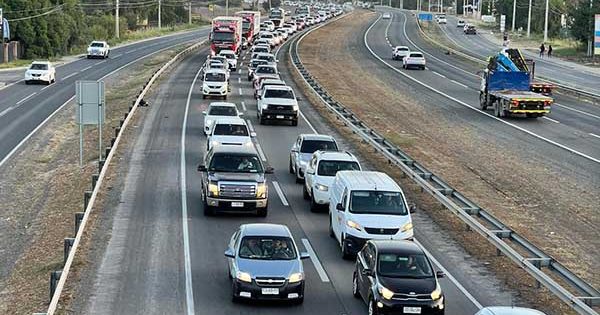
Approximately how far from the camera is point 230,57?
266 feet

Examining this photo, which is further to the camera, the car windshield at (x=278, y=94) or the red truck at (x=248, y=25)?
the red truck at (x=248, y=25)

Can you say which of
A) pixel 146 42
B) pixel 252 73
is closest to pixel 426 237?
pixel 252 73

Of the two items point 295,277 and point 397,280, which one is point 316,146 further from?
point 397,280

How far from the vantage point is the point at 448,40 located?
138m

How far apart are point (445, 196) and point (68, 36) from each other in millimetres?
90699

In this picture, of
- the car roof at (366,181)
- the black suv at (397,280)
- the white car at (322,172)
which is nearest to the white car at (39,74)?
the white car at (322,172)

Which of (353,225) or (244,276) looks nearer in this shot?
(244,276)

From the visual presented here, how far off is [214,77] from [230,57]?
2167 centimetres

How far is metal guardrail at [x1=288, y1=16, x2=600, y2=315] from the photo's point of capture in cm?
1952

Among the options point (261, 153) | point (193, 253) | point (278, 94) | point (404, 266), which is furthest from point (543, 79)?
point (404, 266)

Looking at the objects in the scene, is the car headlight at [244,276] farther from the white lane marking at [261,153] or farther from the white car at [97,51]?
the white car at [97,51]

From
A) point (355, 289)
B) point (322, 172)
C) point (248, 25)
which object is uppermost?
point (248, 25)

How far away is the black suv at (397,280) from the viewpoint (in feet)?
61.4

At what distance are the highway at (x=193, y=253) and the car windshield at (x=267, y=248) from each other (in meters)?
0.95
